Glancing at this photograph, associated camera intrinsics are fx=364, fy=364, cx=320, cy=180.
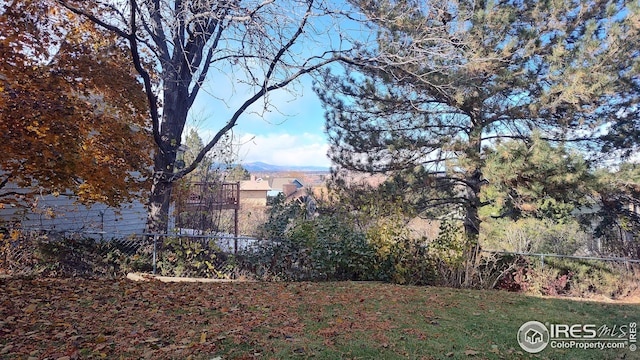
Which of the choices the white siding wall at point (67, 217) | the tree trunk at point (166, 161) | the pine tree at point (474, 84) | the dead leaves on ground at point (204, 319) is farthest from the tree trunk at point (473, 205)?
the white siding wall at point (67, 217)

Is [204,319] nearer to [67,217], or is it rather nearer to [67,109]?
[67,109]

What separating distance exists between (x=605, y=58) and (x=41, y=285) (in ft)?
33.4

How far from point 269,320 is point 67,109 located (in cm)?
469

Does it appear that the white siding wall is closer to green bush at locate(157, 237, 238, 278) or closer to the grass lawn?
green bush at locate(157, 237, 238, 278)

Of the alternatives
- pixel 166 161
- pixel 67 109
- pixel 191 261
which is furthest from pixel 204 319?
pixel 166 161

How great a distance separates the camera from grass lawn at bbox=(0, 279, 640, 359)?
2920 millimetres

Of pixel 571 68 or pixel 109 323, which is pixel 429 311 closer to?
pixel 109 323

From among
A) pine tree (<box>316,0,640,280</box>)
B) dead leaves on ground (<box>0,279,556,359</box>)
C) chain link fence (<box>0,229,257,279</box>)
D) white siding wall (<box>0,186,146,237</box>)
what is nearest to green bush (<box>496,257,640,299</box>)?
pine tree (<box>316,0,640,280</box>)

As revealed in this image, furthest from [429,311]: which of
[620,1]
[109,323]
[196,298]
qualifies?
[620,1]

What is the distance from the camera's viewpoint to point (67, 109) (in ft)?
18.6

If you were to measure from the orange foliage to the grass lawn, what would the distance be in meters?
1.79

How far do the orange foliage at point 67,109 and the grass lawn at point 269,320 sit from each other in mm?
1792

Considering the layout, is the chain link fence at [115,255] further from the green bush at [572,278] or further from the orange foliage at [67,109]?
the green bush at [572,278]

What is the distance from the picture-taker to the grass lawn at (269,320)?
9.58 feet
